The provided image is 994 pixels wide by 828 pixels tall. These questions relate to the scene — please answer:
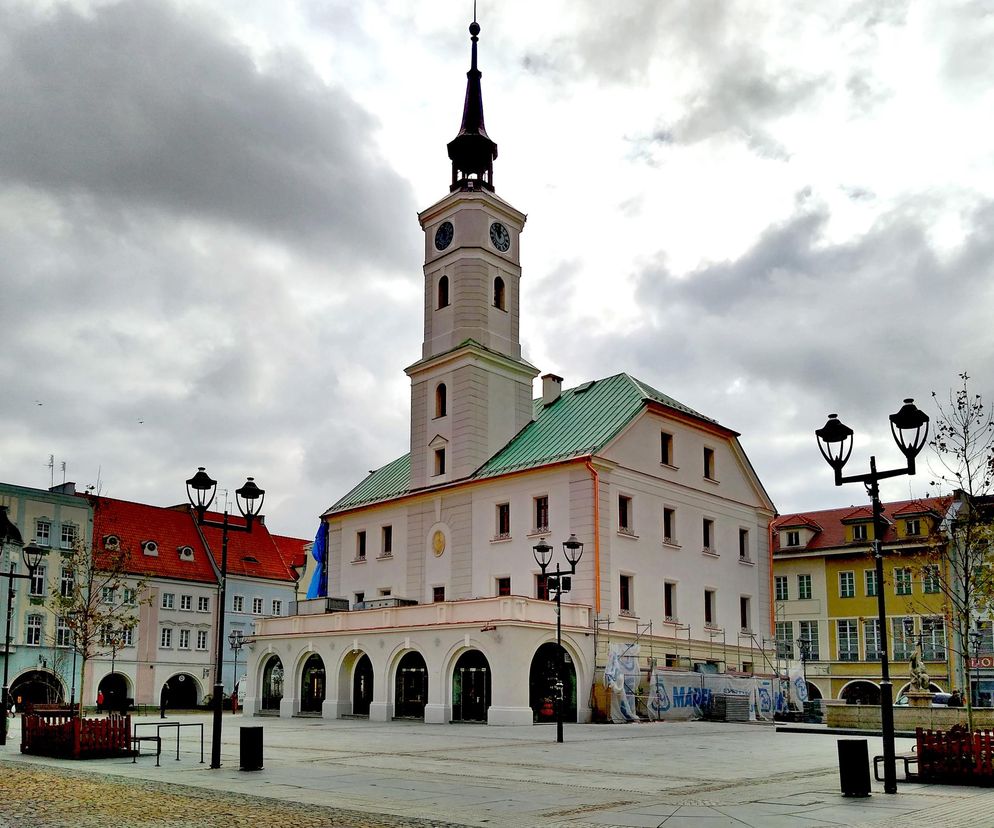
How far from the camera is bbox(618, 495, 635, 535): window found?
4500cm

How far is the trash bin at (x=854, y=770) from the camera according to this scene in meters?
15.7

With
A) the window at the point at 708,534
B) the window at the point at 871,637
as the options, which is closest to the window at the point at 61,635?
the window at the point at 708,534

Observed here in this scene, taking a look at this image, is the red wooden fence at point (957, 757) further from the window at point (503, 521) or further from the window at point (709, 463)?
the window at point (709, 463)

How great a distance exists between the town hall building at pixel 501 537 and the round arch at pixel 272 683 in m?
0.09

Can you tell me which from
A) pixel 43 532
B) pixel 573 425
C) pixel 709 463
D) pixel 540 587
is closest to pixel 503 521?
pixel 540 587

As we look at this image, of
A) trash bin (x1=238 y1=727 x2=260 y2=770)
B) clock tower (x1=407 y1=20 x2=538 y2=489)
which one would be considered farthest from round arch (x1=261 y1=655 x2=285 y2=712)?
trash bin (x1=238 y1=727 x2=260 y2=770)

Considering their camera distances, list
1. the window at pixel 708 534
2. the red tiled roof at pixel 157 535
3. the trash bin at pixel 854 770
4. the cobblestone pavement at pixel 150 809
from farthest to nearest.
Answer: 1. the red tiled roof at pixel 157 535
2. the window at pixel 708 534
3. the trash bin at pixel 854 770
4. the cobblestone pavement at pixel 150 809

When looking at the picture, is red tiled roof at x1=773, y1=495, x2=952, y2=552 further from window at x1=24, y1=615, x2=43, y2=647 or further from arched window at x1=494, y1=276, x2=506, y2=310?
window at x1=24, y1=615, x2=43, y2=647

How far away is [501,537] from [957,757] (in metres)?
31.5

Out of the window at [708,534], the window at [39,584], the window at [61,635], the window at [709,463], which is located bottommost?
the window at [61,635]

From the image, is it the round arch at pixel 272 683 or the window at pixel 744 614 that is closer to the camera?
the round arch at pixel 272 683

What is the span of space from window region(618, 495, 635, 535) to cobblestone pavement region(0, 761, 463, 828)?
2915 cm

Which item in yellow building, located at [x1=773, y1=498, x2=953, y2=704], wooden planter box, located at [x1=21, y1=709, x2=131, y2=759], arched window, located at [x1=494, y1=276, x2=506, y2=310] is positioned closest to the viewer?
wooden planter box, located at [x1=21, y1=709, x2=131, y2=759]

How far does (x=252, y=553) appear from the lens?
84.3 metres
